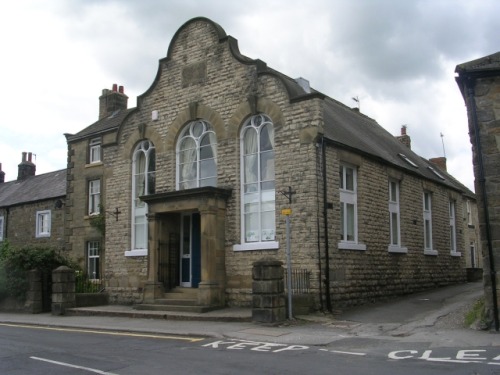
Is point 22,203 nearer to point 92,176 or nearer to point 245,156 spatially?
point 92,176

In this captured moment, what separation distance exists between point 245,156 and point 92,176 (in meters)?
10.3

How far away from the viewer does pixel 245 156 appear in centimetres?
1781

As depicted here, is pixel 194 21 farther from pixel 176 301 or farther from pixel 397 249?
pixel 397 249

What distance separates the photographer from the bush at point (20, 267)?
20.1 meters

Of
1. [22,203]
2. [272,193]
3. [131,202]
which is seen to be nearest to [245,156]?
[272,193]

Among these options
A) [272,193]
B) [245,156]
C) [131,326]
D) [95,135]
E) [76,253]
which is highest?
[95,135]

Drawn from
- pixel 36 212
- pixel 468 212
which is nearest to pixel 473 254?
pixel 468 212

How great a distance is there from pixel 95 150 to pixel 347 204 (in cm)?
1338

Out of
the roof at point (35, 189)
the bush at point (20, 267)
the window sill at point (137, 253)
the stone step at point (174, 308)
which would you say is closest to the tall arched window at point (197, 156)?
the window sill at point (137, 253)

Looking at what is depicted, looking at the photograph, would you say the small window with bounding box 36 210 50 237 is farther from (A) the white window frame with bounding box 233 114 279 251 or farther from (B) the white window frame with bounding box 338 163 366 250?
(B) the white window frame with bounding box 338 163 366 250

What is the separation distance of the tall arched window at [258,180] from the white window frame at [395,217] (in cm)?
566

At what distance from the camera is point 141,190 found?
20.5 metres

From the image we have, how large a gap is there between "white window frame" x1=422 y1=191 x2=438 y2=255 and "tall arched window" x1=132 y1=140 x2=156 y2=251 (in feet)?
37.5

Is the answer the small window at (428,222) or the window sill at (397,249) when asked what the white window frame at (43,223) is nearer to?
the window sill at (397,249)
